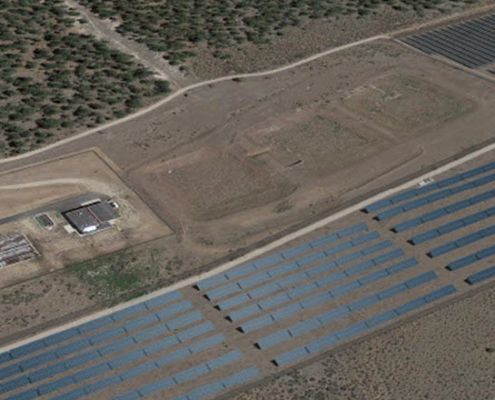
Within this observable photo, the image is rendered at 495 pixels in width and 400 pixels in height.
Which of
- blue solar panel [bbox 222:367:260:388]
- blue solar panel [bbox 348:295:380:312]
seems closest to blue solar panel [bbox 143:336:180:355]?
blue solar panel [bbox 222:367:260:388]

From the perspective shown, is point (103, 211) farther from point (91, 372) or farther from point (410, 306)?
point (410, 306)

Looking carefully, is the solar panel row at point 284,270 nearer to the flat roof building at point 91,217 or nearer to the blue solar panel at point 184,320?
the blue solar panel at point 184,320

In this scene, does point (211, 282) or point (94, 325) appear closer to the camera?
point (94, 325)

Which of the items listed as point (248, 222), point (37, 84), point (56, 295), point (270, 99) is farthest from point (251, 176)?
point (37, 84)

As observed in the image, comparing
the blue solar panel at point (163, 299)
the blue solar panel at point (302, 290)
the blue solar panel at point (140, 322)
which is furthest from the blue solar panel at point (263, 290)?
the blue solar panel at point (140, 322)

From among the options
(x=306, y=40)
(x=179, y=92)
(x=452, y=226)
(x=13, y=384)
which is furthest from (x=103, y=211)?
(x=306, y=40)

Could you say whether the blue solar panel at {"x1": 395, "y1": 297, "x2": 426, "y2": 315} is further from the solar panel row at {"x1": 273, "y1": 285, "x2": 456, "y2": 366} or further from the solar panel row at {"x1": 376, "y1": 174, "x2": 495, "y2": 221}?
the solar panel row at {"x1": 376, "y1": 174, "x2": 495, "y2": 221}

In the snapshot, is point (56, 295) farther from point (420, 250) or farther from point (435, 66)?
point (435, 66)
